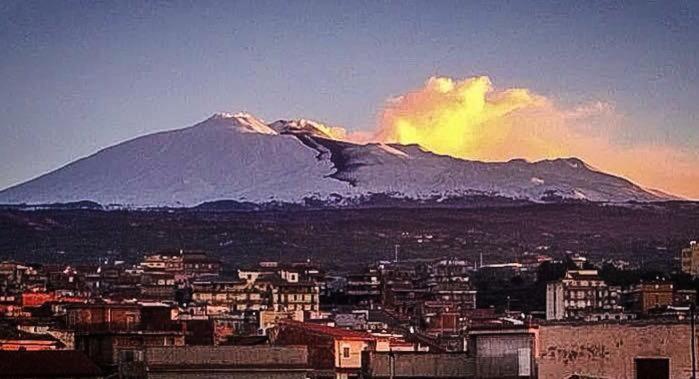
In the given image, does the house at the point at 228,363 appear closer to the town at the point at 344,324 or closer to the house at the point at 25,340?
the town at the point at 344,324

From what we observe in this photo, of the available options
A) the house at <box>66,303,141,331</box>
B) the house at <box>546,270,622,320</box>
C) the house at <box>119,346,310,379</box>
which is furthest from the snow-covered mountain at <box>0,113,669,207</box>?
the house at <box>119,346,310,379</box>

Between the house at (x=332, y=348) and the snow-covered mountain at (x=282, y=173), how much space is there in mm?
115841

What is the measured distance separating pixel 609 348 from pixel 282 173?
456 feet

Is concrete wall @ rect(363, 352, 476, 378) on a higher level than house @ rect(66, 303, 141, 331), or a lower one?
lower

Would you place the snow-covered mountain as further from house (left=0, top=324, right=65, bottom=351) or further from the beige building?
house (left=0, top=324, right=65, bottom=351)

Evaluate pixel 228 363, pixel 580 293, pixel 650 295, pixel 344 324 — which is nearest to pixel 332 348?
pixel 228 363

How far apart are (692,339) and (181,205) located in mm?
130873

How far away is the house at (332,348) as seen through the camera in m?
28.5

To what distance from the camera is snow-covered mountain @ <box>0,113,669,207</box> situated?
14900cm

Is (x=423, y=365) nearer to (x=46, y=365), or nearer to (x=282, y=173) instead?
(x=46, y=365)

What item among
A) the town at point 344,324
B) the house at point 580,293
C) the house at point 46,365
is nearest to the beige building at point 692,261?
the town at point 344,324

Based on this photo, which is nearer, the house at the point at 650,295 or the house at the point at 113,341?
the house at the point at 113,341

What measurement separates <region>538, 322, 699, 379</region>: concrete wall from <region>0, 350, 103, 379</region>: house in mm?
9356

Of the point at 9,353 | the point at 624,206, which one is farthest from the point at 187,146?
the point at 9,353
